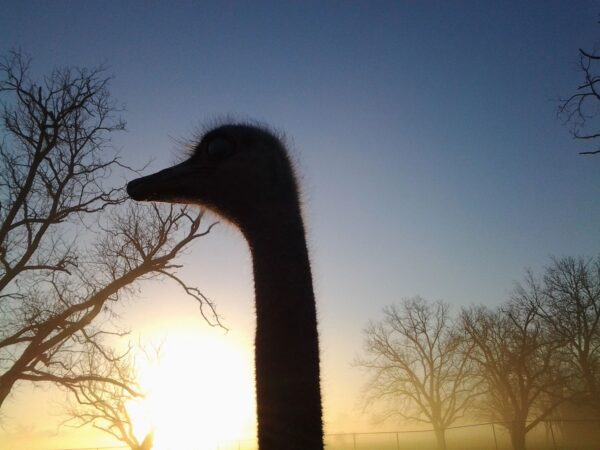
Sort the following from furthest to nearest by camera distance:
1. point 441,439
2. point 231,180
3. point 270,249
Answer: point 441,439 < point 231,180 < point 270,249

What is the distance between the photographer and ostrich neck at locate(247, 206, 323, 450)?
6.10ft

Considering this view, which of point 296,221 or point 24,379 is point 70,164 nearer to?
point 24,379

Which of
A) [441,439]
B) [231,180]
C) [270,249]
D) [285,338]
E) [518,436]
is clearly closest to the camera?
[285,338]

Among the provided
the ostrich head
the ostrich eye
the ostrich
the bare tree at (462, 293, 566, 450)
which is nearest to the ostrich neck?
the ostrich

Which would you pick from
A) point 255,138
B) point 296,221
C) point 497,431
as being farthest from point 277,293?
point 497,431

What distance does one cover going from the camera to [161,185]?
2.86 meters

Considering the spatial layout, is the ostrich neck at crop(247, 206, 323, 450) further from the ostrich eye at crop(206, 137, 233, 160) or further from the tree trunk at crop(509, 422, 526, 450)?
the tree trunk at crop(509, 422, 526, 450)

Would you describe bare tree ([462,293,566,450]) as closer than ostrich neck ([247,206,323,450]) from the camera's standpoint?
No

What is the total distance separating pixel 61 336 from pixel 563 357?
32.9m

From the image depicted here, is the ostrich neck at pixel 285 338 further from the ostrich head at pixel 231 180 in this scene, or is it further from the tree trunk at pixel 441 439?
the tree trunk at pixel 441 439

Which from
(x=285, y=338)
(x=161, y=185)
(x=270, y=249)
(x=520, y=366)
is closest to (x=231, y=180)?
(x=161, y=185)

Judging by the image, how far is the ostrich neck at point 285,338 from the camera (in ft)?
6.10

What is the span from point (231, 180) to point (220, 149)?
0.21m

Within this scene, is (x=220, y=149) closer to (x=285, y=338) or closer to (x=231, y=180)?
(x=231, y=180)
